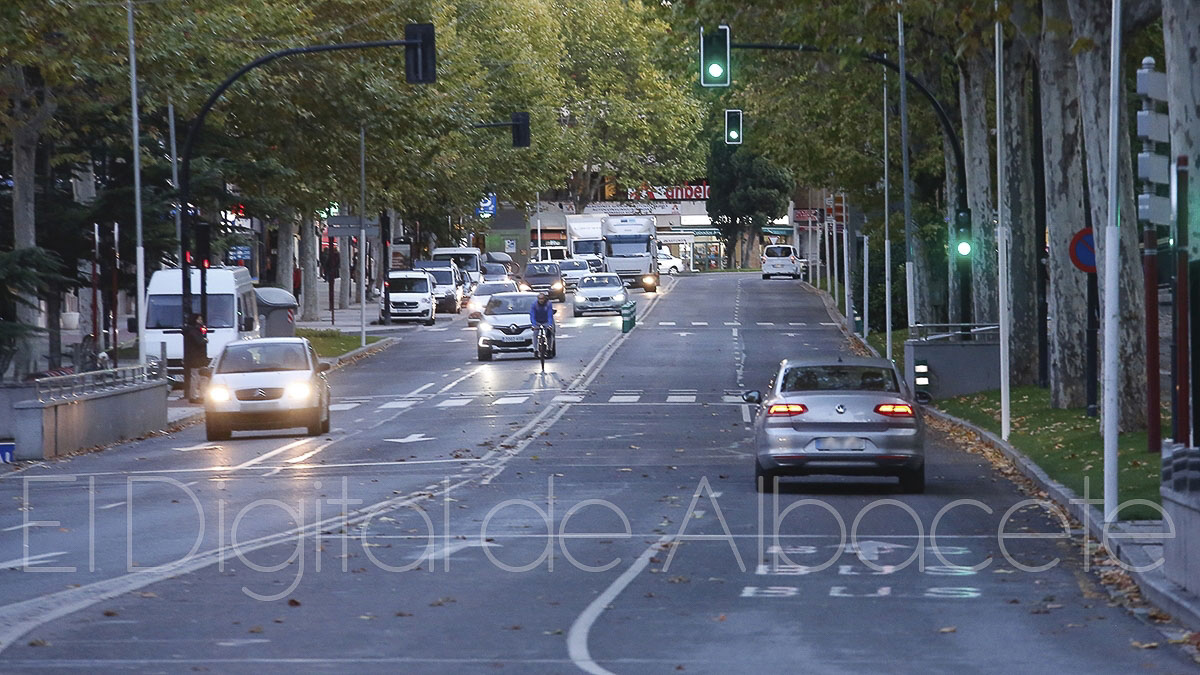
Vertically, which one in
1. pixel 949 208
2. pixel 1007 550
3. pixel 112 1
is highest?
pixel 112 1

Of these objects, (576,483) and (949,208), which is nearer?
(576,483)

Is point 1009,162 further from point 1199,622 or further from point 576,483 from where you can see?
point 1199,622

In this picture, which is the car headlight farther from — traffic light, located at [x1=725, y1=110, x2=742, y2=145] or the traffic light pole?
traffic light, located at [x1=725, y1=110, x2=742, y2=145]

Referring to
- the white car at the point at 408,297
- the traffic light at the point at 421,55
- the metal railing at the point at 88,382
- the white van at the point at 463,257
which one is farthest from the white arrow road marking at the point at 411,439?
the white van at the point at 463,257

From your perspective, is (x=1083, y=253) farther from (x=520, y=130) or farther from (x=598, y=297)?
(x=598, y=297)

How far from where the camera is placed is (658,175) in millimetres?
128000

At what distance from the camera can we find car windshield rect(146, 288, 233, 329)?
141ft

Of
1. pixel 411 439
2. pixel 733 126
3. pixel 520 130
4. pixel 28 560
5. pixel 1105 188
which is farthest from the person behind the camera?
pixel 520 130

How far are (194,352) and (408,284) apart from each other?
3328cm

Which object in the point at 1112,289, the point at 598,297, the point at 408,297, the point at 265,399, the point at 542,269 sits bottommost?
the point at 265,399

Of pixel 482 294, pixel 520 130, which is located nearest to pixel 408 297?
pixel 482 294

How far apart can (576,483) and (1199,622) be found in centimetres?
1157

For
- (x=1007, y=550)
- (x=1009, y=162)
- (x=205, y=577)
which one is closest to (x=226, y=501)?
(x=205, y=577)

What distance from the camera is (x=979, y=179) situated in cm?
3816
